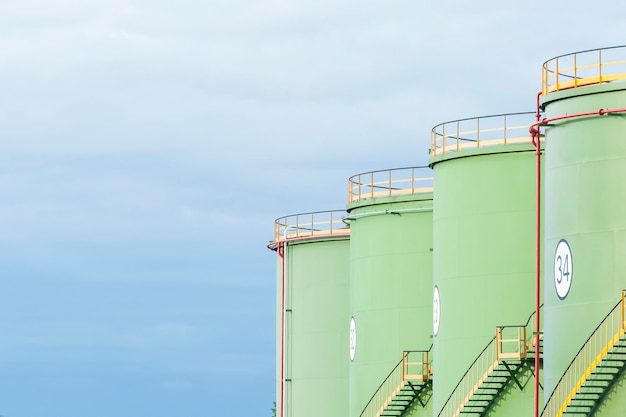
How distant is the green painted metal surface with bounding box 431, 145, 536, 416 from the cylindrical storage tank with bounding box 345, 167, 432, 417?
14.6 ft

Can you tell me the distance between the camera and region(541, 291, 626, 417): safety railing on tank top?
1145 inches

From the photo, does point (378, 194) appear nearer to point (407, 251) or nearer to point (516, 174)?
point (407, 251)

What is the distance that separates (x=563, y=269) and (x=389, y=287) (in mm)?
13003

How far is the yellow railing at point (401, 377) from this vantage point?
41969 millimetres

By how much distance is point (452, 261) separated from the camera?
1470 inches

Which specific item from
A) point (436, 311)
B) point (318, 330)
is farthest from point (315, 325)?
point (436, 311)

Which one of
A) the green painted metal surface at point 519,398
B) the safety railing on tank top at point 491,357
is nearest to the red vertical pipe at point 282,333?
the safety railing on tank top at point 491,357

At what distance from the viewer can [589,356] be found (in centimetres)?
2948

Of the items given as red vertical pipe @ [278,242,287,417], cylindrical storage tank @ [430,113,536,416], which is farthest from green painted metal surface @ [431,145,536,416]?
red vertical pipe @ [278,242,287,417]

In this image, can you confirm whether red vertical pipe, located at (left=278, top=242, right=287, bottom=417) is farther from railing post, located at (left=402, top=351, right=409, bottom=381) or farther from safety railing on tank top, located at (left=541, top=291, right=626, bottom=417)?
safety railing on tank top, located at (left=541, top=291, right=626, bottom=417)

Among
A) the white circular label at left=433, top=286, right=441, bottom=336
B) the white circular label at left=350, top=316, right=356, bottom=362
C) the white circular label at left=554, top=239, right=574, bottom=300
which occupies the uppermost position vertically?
the white circular label at left=554, top=239, right=574, bottom=300

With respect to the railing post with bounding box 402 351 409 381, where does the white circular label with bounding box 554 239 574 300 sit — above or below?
above

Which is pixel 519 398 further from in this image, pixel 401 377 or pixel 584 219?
pixel 401 377

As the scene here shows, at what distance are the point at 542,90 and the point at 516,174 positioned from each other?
13.9ft
